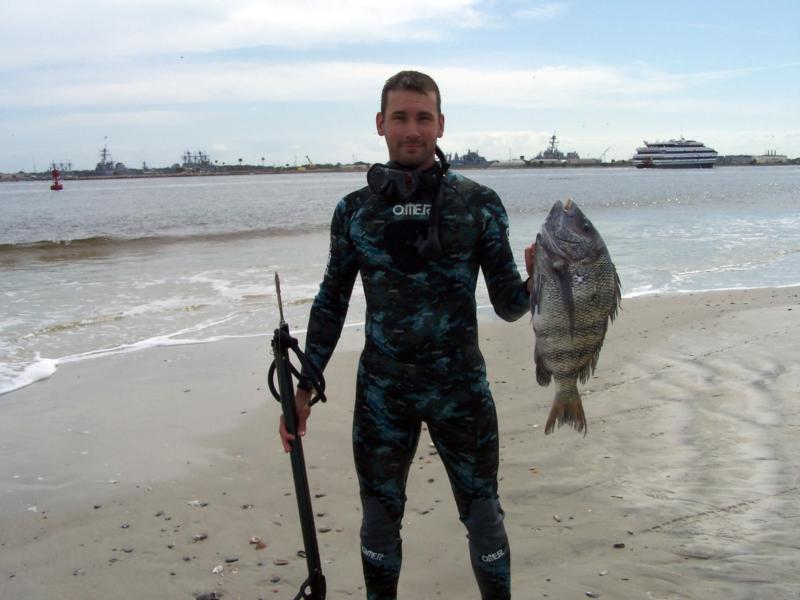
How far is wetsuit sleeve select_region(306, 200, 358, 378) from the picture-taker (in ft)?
9.80

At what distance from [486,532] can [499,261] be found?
109cm

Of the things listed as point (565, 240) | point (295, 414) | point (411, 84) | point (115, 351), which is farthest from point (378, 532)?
point (115, 351)

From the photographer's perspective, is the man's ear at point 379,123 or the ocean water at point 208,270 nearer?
the man's ear at point 379,123

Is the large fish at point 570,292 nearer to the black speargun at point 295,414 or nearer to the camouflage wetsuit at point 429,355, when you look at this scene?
the camouflage wetsuit at point 429,355

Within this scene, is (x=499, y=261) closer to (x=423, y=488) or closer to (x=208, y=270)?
(x=423, y=488)

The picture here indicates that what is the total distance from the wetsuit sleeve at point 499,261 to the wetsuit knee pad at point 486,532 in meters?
0.77

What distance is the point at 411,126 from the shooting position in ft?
9.25

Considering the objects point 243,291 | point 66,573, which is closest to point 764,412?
point 66,573

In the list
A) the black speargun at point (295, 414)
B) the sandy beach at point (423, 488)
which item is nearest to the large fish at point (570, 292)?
the black speargun at point (295, 414)

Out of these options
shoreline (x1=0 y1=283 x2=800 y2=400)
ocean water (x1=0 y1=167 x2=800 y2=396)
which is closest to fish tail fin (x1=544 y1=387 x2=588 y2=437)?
shoreline (x1=0 y1=283 x2=800 y2=400)

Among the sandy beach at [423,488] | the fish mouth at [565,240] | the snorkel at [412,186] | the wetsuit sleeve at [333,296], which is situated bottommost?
the sandy beach at [423,488]

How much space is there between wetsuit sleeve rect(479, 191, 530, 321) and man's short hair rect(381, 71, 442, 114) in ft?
1.57

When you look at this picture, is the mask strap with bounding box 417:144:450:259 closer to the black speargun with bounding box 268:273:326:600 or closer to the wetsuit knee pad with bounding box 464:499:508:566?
the black speargun with bounding box 268:273:326:600

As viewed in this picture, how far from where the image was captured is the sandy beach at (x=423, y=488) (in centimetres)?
376
